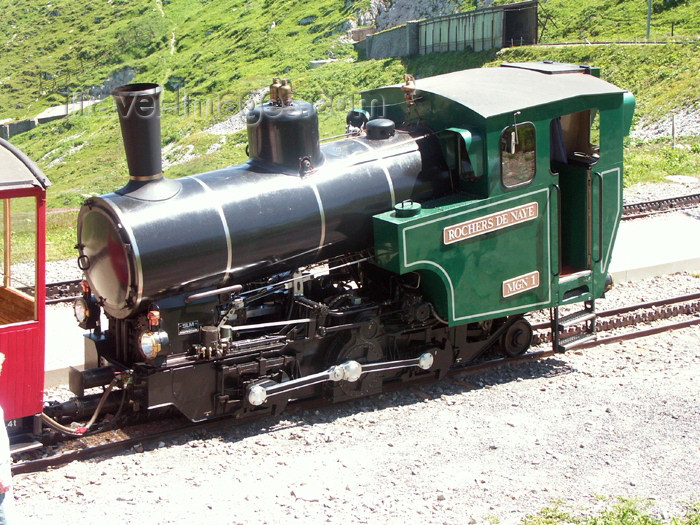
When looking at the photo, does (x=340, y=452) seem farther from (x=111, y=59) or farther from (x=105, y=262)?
(x=111, y=59)

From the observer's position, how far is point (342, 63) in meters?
59.4

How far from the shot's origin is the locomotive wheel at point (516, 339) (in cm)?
988

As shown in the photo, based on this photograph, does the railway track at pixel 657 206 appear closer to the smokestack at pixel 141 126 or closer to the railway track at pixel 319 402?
the railway track at pixel 319 402

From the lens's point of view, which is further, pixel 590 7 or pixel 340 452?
pixel 590 7

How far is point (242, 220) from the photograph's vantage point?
7820 mm

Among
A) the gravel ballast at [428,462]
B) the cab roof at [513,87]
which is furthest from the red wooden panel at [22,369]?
the cab roof at [513,87]

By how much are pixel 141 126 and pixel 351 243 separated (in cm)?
235

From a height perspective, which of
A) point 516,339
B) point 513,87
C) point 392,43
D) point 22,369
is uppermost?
point 392,43

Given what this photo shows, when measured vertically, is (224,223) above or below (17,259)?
above

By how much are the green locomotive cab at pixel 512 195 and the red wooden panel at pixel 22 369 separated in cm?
327

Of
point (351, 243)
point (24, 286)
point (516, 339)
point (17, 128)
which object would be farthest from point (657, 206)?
point (17, 128)

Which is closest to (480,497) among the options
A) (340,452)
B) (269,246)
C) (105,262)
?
(340,452)

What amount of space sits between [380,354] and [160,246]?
8.67 feet

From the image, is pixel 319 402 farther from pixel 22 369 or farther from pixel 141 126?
pixel 141 126
